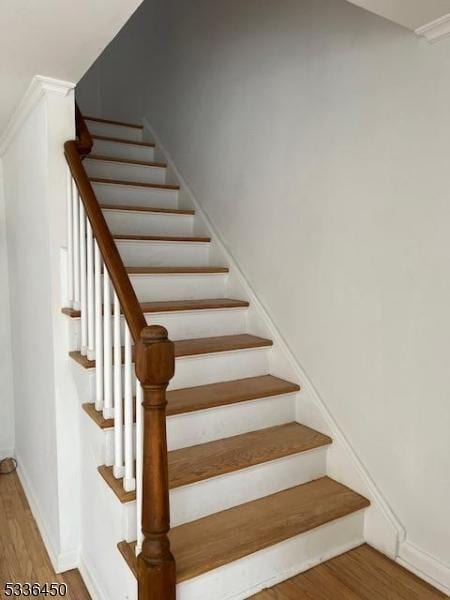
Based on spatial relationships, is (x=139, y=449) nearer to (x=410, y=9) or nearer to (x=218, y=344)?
(x=218, y=344)

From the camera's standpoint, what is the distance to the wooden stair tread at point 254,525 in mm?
1663

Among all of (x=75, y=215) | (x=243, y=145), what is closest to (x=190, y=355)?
(x=75, y=215)

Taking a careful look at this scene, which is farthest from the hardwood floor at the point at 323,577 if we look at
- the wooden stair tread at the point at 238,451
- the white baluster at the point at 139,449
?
the white baluster at the point at 139,449

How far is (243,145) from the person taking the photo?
2898 millimetres

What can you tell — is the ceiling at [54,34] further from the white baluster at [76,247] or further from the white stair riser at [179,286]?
the white stair riser at [179,286]

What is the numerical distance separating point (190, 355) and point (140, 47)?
3221 mm

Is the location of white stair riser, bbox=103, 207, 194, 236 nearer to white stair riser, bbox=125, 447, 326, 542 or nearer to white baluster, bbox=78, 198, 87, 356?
white baluster, bbox=78, 198, 87, 356

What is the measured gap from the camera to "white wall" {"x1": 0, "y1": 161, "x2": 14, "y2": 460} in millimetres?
3088

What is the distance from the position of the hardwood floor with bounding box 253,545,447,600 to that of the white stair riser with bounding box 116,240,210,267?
1.92 metres

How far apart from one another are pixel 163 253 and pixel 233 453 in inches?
57.8

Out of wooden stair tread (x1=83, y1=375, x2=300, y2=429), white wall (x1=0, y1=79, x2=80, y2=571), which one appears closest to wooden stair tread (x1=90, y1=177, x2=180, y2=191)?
white wall (x1=0, y1=79, x2=80, y2=571)

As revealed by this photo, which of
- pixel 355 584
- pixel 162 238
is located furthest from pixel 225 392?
pixel 162 238

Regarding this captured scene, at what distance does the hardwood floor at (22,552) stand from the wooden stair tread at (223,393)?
2.52ft

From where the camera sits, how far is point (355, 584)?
5.99 feet
